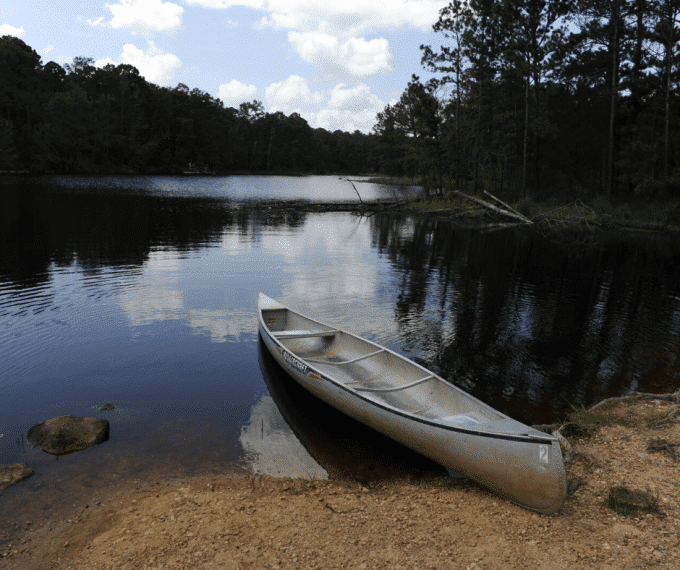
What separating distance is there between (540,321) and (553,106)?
40620mm

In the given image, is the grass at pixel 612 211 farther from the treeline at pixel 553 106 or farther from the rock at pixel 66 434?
the rock at pixel 66 434

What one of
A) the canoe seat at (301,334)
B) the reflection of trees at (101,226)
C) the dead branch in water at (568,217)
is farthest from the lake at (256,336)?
the dead branch in water at (568,217)

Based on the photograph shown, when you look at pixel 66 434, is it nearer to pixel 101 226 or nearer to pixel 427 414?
pixel 427 414

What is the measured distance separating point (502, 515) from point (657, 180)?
38259 mm

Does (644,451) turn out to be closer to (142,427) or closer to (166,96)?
(142,427)

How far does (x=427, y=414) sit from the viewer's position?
26.5 feet

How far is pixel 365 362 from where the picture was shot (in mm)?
10094

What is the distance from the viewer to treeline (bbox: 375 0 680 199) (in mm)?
37125

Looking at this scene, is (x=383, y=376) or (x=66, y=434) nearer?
(x=66, y=434)

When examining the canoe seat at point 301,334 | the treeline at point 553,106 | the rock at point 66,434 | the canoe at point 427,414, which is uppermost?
the treeline at point 553,106

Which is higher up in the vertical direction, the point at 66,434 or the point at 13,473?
the point at 66,434

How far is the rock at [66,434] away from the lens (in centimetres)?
762

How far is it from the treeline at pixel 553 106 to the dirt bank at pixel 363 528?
3717 cm

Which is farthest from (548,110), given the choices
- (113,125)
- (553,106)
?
(113,125)
